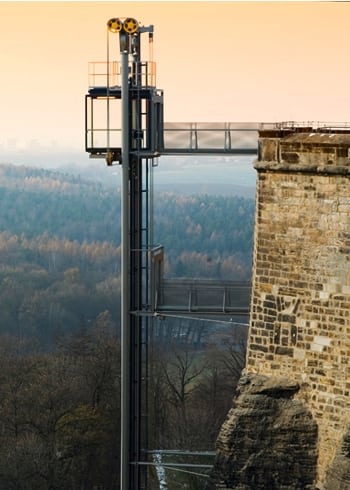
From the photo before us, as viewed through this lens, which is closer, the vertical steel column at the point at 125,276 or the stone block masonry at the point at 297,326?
the stone block masonry at the point at 297,326

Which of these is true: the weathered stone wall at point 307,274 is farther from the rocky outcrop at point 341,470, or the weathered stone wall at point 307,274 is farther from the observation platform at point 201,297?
the observation platform at point 201,297

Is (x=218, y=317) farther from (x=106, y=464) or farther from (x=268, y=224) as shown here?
(x=106, y=464)

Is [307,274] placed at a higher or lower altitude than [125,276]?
higher

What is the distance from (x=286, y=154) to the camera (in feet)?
90.2

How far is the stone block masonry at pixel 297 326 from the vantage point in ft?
88.1

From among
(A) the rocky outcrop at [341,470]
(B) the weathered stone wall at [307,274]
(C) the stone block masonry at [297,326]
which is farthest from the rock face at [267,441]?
(A) the rocky outcrop at [341,470]

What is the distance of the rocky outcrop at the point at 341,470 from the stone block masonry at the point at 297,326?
0.02 meters

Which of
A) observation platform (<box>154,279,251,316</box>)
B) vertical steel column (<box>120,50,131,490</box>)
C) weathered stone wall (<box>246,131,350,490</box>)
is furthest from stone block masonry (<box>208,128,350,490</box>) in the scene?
observation platform (<box>154,279,251,316</box>)

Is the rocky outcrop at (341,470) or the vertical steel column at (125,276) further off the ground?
the vertical steel column at (125,276)

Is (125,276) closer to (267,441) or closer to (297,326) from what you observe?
(267,441)

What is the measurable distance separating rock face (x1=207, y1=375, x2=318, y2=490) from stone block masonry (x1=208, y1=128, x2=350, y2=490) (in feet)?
0.05

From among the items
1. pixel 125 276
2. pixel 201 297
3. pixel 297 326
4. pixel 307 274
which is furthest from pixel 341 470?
pixel 201 297

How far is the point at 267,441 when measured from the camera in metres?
28.0

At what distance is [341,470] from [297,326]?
2471mm
